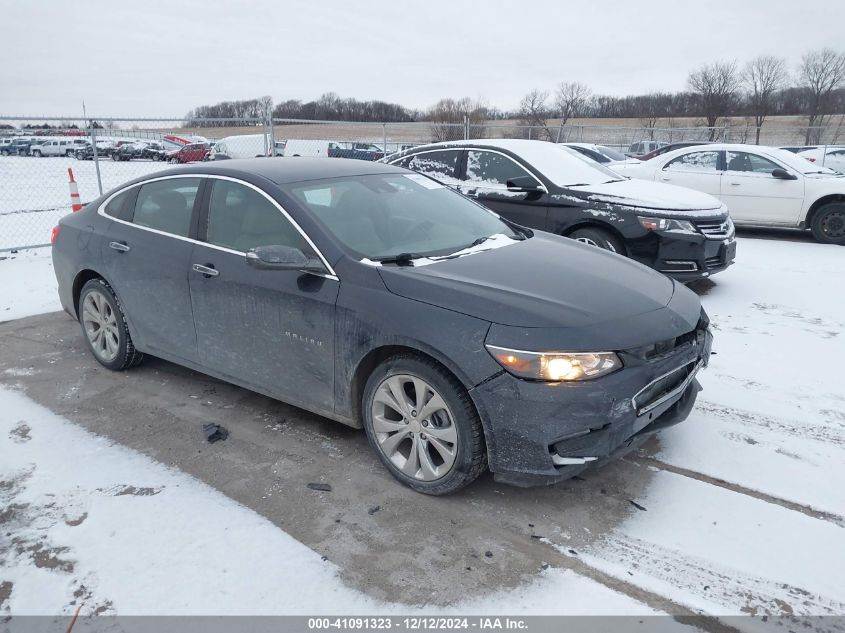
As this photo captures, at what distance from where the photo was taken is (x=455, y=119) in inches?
1615

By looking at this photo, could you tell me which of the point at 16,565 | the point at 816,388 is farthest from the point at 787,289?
the point at 16,565

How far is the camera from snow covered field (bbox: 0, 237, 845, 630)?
2441 mm

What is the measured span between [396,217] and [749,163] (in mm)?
8481

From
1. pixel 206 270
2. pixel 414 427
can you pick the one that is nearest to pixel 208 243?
pixel 206 270

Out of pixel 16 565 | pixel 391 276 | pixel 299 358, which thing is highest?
pixel 391 276

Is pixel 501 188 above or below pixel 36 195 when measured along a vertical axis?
above

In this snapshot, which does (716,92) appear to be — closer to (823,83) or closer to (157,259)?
(823,83)

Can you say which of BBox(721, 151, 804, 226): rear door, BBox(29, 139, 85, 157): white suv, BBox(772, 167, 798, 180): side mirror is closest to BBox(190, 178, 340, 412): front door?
BBox(721, 151, 804, 226): rear door

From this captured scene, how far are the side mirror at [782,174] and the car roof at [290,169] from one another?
791 centimetres

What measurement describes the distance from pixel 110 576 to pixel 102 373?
2.58 m

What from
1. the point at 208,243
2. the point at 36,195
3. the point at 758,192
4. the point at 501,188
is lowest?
the point at 36,195

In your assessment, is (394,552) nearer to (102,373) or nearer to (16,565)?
(16,565)

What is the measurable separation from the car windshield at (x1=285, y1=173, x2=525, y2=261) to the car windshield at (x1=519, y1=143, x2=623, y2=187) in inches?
111

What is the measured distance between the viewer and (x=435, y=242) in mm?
3701
